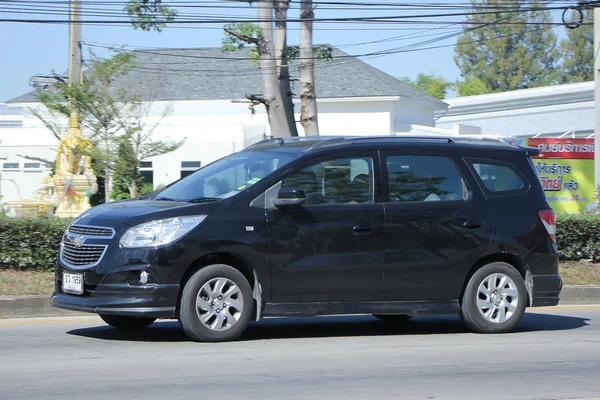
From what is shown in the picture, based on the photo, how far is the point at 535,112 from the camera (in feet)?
161

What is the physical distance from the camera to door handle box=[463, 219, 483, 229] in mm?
10016

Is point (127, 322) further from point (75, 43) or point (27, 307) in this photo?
point (75, 43)

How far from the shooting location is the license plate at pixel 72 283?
9.05m

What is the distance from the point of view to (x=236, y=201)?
9.17 metres

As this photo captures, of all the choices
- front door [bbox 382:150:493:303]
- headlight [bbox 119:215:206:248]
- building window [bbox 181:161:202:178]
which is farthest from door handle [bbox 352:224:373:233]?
building window [bbox 181:161:202:178]

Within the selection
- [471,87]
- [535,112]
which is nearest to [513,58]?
[471,87]

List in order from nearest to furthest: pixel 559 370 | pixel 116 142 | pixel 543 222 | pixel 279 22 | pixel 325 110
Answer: pixel 559 370
pixel 543 222
pixel 116 142
pixel 279 22
pixel 325 110

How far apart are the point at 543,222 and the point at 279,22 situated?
11560 mm

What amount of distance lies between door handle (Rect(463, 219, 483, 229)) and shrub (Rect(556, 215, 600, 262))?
6.26 m

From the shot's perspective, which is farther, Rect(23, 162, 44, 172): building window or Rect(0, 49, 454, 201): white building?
Rect(0, 49, 454, 201): white building

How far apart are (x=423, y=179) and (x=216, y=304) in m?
2.51

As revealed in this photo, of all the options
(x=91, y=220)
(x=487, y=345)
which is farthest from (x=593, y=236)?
(x=91, y=220)

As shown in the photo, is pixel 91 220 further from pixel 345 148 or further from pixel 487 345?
pixel 487 345

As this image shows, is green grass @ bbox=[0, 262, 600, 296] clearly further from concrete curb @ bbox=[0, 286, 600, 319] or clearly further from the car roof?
the car roof
